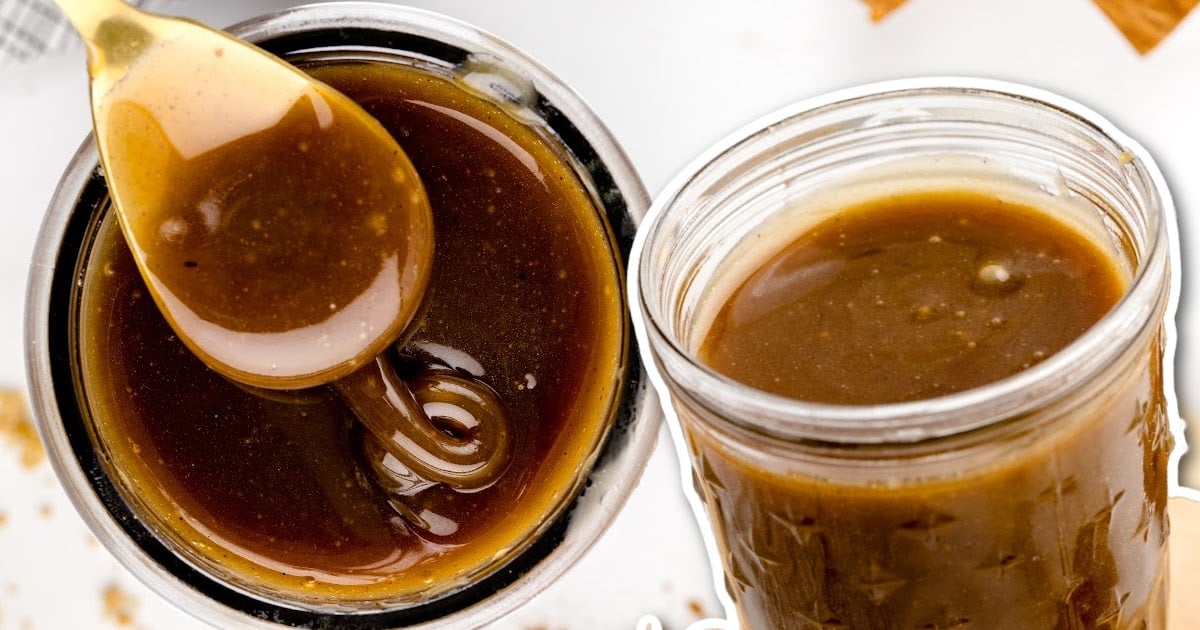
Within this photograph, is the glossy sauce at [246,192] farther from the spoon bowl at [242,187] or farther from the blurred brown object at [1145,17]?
the blurred brown object at [1145,17]

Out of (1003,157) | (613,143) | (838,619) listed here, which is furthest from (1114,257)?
(613,143)

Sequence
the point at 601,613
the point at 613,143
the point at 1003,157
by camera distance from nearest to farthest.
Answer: the point at 1003,157, the point at 613,143, the point at 601,613

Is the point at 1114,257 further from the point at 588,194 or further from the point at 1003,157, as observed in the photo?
the point at 588,194

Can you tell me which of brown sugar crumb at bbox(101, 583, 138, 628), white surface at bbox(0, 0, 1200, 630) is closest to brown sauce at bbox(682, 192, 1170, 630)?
white surface at bbox(0, 0, 1200, 630)

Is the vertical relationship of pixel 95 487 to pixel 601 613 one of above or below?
above

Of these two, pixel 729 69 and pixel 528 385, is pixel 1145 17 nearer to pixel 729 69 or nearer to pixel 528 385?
pixel 729 69

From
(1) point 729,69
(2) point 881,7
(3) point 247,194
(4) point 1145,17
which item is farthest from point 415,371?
(4) point 1145,17

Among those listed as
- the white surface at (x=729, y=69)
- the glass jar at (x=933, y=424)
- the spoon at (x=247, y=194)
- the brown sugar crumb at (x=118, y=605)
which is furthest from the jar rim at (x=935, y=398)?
the brown sugar crumb at (x=118, y=605)
